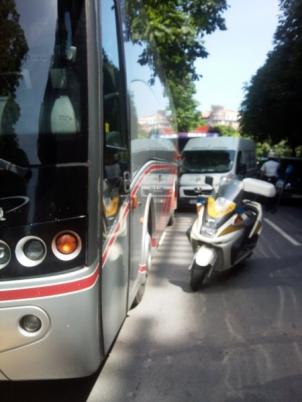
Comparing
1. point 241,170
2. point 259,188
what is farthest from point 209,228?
point 241,170

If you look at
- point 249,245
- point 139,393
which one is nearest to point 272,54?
point 249,245

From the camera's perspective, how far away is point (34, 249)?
2850 mm

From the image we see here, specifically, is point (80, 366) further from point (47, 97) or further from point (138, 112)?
point (138, 112)

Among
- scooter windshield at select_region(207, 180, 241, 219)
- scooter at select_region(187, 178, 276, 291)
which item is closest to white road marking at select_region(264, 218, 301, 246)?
scooter at select_region(187, 178, 276, 291)

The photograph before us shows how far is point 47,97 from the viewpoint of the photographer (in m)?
2.94

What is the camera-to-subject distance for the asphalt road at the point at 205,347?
3719 millimetres

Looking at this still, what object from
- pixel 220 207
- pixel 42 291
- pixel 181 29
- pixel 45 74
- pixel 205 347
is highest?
pixel 181 29

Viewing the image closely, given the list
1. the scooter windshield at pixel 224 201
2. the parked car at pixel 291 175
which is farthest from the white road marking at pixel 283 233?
the parked car at pixel 291 175

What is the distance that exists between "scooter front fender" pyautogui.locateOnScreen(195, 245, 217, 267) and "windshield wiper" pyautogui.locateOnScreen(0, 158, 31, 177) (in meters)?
3.65

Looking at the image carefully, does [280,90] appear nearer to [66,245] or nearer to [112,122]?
[112,122]

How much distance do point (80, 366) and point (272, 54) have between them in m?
25.0

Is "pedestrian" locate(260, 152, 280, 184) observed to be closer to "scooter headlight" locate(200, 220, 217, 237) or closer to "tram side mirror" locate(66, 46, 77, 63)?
"scooter headlight" locate(200, 220, 217, 237)

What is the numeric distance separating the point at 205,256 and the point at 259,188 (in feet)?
4.80

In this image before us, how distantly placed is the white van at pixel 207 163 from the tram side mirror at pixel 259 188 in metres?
7.71
